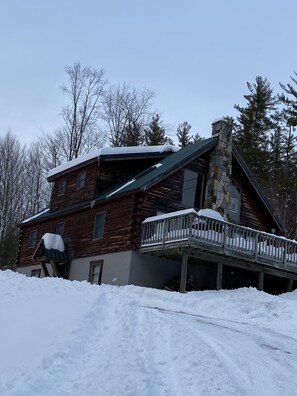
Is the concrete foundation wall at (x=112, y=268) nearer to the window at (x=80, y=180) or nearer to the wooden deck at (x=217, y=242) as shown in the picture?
the wooden deck at (x=217, y=242)

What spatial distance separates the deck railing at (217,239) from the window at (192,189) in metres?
3.35

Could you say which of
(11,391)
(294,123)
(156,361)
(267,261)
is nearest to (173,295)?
(267,261)

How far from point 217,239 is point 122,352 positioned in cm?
1277

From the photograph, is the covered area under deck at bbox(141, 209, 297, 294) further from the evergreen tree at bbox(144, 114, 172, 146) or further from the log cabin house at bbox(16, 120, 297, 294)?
the evergreen tree at bbox(144, 114, 172, 146)

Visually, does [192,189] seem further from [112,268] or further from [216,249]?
[112,268]

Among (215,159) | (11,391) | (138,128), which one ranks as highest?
(138,128)

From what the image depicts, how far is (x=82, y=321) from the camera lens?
26.0ft

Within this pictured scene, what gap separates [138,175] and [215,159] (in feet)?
12.5

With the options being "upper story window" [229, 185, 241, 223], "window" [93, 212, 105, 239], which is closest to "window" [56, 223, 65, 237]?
"window" [93, 212, 105, 239]

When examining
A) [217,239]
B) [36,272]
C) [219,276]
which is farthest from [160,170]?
[36,272]

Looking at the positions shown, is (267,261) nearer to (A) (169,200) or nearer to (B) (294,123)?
(A) (169,200)

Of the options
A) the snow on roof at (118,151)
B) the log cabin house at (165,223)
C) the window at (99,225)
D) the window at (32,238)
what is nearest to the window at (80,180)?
the log cabin house at (165,223)

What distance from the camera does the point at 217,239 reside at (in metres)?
18.9

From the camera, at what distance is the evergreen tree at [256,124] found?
41031 millimetres
